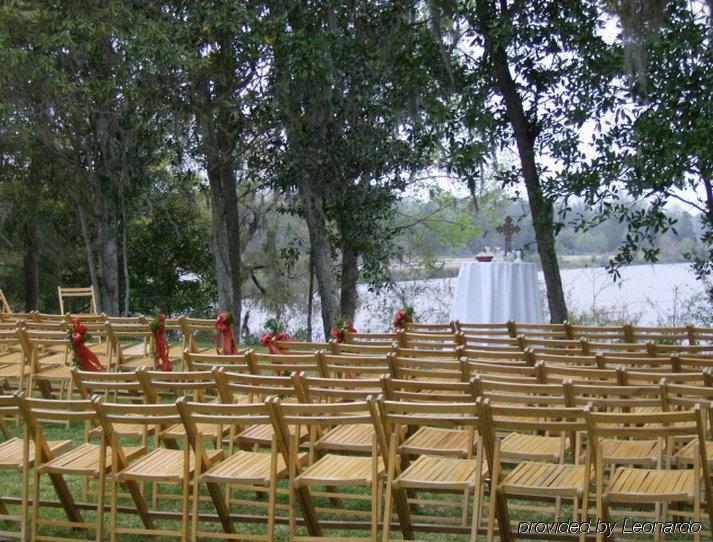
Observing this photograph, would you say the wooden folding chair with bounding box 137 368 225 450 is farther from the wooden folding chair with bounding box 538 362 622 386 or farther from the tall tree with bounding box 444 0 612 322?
the tall tree with bounding box 444 0 612 322

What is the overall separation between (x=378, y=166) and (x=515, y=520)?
36.1ft

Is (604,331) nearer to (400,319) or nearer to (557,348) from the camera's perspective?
(557,348)

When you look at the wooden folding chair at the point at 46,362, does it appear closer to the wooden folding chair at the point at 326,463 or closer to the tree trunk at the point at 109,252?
the wooden folding chair at the point at 326,463

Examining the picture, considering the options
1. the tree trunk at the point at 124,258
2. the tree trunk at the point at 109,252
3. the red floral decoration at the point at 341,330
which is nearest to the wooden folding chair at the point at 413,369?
the red floral decoration at the point at 341,330

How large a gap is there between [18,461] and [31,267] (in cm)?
1555

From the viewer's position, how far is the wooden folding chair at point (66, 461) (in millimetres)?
4680

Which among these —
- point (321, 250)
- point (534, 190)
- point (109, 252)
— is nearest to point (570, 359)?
point (534, 190)

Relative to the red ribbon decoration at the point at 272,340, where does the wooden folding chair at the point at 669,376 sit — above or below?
below

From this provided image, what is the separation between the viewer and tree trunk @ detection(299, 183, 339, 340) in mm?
15539

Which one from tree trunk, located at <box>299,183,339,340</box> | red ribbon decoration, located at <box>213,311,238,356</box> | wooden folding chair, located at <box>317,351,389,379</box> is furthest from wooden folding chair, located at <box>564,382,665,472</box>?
tree trunk, located at <box>299,183,339,340</box>

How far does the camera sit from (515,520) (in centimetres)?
514

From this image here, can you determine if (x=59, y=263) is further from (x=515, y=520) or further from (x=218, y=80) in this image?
(x=515, y=520)

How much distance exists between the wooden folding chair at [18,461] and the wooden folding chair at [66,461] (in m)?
0.03

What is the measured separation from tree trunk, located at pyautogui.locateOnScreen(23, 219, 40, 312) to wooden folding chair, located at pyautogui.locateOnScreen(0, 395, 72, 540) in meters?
14.6
